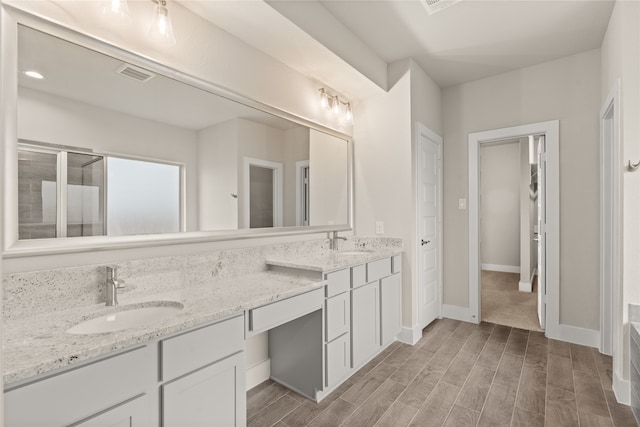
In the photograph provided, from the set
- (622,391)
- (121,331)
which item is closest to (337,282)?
(121,331)

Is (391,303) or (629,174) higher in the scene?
(629,174)

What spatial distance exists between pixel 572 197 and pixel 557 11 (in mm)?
1599

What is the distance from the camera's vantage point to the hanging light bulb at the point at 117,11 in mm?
1475

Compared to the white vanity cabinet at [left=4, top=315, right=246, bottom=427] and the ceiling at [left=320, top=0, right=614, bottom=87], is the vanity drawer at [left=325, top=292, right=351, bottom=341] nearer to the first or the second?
the white vanity cabinet at [left=4, top=315, right=246, bottom=427]

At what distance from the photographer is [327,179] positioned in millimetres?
2955

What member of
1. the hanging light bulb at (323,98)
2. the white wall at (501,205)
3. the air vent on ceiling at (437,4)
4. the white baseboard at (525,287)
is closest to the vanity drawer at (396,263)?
the hanging light bulb at (323,98)

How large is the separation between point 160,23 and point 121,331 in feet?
4.84

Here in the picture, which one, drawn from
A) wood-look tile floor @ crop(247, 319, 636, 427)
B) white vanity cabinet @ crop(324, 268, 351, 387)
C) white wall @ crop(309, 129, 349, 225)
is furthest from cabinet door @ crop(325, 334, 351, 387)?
white wall @ crop(309, 129, 349, 225)

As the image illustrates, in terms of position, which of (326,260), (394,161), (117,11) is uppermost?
(117,11)

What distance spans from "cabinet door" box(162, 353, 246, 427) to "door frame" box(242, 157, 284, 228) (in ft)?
3.26

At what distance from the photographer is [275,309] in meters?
1.66

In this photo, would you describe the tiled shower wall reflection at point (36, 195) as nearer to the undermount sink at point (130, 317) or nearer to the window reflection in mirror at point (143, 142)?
the window reflection in mirror at point (143, 142)

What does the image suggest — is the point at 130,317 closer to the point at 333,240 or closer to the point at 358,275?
the point at 358,275

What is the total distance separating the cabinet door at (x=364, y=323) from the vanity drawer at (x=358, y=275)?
4 centimetres
